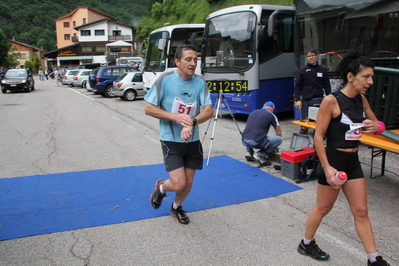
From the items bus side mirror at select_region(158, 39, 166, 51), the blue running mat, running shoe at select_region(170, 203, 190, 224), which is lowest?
the blue running mat

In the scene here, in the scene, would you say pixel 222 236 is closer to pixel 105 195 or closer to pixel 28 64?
pixel 105 195

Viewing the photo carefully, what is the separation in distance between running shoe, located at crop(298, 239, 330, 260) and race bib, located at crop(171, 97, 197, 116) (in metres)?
1.75

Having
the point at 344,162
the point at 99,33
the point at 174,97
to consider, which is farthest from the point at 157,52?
the point at 99,33

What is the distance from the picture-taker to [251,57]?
10977mm

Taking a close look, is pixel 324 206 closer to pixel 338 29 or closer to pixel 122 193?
pixel 122 193

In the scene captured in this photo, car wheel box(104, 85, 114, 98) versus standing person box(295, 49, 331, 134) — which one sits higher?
standing person box(295, 49, 331, 134)

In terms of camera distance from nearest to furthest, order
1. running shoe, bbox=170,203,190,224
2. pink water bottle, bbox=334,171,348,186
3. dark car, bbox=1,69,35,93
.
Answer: pink water bottle, bbox=334,171,348,186
running shoe, bbox=170,203,190,224
dark car, bbox=1,69,35,93

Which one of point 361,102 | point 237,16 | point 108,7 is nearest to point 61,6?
point 108,7

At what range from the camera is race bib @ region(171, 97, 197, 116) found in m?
3.89

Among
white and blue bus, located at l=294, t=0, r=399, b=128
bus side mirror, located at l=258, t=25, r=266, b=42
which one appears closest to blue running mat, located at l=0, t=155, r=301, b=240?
white and blue bus, located at l=294, t=0, r=399, b=128

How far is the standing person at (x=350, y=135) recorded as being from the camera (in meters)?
3.00

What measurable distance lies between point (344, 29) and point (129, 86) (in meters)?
13.1

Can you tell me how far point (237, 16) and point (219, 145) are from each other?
4808mm

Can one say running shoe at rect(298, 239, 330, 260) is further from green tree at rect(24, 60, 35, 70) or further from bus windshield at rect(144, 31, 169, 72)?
green tree at rect(24, 60, 35, 70)
